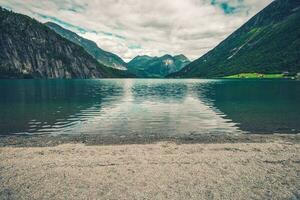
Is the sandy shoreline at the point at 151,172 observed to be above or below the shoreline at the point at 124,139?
above

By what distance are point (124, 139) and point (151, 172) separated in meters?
12.3

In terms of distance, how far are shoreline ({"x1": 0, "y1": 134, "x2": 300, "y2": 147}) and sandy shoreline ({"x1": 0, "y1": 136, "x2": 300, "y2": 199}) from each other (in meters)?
2.07

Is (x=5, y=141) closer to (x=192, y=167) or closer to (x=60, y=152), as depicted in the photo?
(x=60, y=152)

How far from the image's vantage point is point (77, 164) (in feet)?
67.3

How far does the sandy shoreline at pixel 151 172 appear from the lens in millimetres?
15367

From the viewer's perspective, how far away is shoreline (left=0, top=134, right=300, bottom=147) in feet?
93.8

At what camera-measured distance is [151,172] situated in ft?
61.5

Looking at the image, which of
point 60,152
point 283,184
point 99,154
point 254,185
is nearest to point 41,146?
point 60,152

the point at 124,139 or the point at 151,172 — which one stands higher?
the point at 151,172

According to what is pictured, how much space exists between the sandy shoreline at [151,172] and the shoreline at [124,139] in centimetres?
207

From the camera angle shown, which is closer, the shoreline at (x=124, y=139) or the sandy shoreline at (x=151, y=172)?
the sandy shoreline at (x=151, y=172)

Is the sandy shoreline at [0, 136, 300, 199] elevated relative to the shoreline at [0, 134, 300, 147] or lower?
elevated

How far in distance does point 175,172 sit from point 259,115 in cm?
3652

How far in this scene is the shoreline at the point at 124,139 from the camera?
28.6 metres
